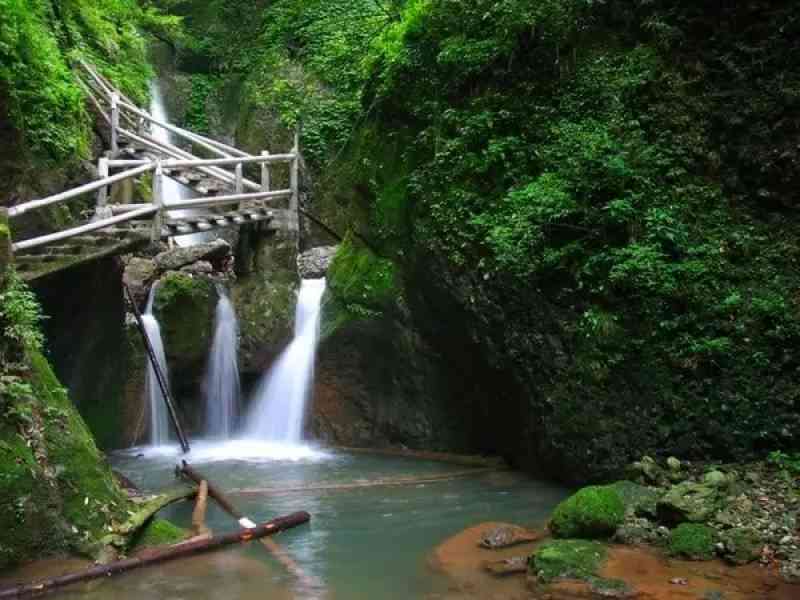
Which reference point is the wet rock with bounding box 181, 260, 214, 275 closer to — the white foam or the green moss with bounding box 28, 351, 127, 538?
the white foam

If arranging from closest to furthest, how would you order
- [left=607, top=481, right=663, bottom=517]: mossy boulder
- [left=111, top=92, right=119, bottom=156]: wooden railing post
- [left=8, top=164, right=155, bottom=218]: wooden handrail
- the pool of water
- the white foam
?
the pool of water → [left=607, top=481, right=663, bottom=517]: mossy boulder → [left=8, top=164, right=155, bottom=218]: wooden handrail → the white foam → [left=111, top=92, right=119, bottom=156]: wooden railing post

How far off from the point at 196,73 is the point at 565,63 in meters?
17.0

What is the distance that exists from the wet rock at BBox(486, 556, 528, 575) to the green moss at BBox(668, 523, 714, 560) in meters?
1.27

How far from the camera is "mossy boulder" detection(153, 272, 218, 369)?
45.5 feet

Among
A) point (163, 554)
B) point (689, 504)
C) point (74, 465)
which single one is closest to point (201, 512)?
point (163, 554)

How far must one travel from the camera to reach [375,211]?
12.7 m

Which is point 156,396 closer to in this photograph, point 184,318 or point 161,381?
point 161,381

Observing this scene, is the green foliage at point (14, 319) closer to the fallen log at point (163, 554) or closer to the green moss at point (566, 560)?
the fallen log at point (163, 554)

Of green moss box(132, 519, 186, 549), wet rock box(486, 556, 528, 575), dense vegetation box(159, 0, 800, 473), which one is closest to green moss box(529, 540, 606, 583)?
wet rock box(486, 556, 528, 575)

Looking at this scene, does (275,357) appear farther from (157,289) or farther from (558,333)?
(558,333)

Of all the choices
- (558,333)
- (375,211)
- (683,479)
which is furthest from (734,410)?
(375,211)

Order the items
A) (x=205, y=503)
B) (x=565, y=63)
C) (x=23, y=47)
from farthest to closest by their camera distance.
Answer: (x=23, y=47), (x=565, y=63), (x=205, y=503)

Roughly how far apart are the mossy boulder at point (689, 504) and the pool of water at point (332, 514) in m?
1.48

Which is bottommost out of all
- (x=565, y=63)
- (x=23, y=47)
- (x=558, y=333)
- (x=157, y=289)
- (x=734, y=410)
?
(x=734, y=410)
